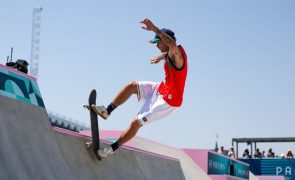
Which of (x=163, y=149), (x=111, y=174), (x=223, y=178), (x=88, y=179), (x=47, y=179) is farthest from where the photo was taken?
(x=223, y=178)

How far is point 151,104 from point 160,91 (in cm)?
25

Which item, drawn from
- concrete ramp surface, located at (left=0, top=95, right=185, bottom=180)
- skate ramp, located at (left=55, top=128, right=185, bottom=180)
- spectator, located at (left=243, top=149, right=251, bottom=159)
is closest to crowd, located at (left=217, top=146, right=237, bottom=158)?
spectator, located at (left=243, top=149, right=251, bottom=159)

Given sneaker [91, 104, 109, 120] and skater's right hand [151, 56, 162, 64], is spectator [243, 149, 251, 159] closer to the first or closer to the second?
skater's right hand [151, 56, 162, 64]

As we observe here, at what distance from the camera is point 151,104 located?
25.3ft

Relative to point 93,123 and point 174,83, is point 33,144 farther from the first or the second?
point 174,83

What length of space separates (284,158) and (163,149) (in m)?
14.6

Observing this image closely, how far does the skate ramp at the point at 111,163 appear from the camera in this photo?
289 inches

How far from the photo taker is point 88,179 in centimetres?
742

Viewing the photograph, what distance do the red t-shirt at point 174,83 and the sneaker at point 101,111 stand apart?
0.95 metres

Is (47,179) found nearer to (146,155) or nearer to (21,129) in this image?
(21,129)

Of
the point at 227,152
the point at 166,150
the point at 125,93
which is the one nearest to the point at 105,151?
the point at 125,93

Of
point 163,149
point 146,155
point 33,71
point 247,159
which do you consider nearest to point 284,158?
point 247,159

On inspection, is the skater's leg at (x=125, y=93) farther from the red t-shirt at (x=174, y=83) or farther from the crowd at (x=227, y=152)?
the crowd at (x=227, y=152)

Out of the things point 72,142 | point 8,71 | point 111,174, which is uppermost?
point 8,71
